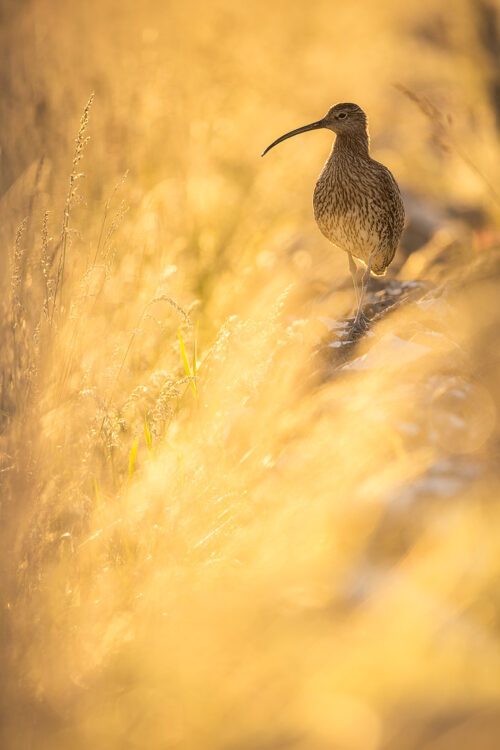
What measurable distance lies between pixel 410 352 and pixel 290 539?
40.7 inches

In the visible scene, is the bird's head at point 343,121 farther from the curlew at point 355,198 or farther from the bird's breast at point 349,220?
the bird's breast at point 349,220

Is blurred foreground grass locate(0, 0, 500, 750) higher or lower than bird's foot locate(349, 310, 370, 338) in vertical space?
higher

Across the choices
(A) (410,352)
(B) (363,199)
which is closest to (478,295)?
(A) (410,352)

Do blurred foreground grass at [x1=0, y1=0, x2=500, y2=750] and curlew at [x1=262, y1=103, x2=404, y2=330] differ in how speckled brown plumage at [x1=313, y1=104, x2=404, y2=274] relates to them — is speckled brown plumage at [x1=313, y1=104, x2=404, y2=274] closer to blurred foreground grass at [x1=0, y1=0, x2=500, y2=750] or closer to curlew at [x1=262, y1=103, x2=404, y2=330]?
curlew at [x1=262, y1=103, x2=404, y2=330]

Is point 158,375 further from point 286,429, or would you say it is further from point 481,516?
point 481,516

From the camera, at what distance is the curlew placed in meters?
3.52

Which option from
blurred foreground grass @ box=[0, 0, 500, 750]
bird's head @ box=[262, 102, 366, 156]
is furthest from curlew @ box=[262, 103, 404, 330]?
blurred foreground grass @ box=[0, 0, 500, 750]

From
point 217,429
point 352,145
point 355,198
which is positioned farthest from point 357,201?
point 217,429

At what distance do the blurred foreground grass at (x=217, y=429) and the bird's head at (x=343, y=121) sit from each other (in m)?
0.27

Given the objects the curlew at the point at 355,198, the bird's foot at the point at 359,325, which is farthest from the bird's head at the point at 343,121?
the bird's foot at the point at 359,325

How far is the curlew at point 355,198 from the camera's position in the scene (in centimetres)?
352

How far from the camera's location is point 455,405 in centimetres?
246

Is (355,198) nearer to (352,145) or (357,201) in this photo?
(357,201)

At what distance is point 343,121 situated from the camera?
11.9 feet
